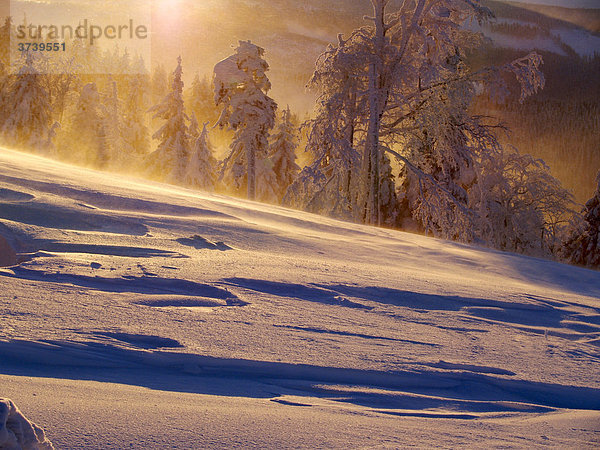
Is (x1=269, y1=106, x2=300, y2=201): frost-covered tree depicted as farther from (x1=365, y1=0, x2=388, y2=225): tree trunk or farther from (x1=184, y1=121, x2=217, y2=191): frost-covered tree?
(x1=365, y1=0, x2=388, y2=225): tree trunk

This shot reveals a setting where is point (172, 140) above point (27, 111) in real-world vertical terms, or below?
below

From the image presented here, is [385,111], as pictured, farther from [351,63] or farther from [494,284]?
[494,284]

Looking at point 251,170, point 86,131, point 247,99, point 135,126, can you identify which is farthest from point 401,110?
point 135,126

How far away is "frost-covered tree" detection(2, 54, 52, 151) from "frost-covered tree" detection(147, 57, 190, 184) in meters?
8.35

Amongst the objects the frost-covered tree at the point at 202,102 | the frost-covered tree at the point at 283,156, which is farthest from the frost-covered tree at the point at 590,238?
the frost-covered tree at the point at 202,102

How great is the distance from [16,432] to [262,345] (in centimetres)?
121

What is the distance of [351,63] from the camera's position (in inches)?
506

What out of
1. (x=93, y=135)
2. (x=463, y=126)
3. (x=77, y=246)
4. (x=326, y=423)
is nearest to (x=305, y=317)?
(x=326, y=423)

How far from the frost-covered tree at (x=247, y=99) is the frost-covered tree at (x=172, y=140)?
11.6 meters

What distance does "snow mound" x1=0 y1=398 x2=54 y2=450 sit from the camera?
3.51 feet

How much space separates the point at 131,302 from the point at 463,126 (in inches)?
490

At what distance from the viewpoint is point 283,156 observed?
114 ft

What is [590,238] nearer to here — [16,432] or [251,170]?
[251,170]

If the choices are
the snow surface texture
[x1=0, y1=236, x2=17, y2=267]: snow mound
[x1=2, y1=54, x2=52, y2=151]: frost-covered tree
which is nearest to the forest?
the snow surface texture
